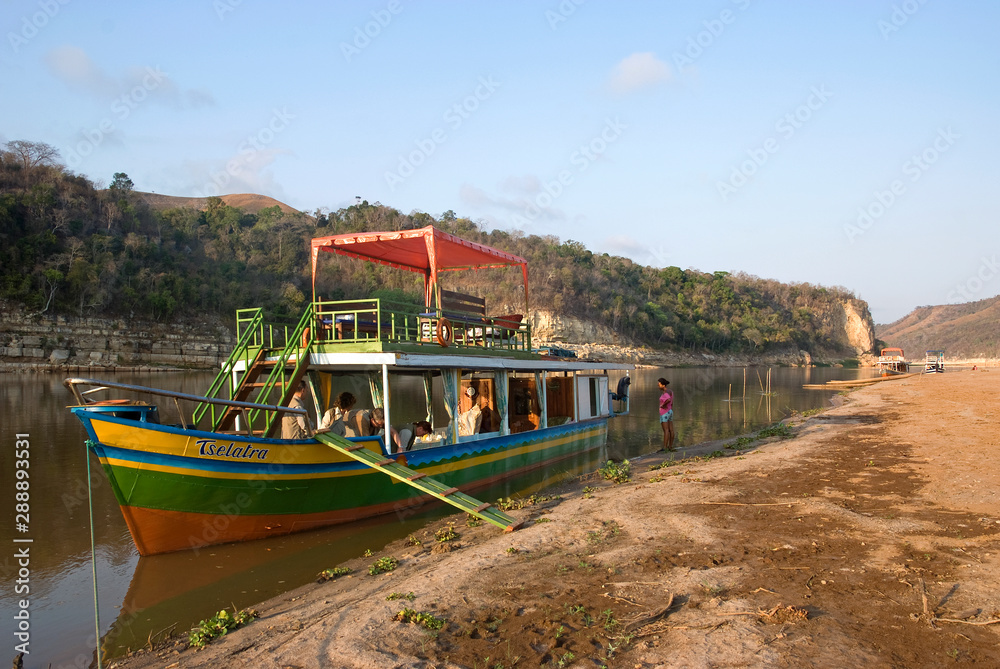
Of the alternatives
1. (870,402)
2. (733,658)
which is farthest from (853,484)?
(870,402)

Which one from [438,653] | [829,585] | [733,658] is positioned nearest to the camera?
[733,658]

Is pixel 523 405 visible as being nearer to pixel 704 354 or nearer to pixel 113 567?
pixel 113 567

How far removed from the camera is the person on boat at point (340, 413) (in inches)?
416

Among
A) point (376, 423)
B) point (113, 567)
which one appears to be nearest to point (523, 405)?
point (376, 423)

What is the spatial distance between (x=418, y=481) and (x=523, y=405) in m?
Result: 7.44

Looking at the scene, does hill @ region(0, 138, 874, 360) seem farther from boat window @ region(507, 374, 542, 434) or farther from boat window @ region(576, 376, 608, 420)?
boat window @ region(576, 376, 608, 420)

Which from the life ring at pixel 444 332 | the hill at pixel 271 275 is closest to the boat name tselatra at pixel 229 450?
the life ring at pixel 444 332

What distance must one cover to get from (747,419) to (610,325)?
165 ft

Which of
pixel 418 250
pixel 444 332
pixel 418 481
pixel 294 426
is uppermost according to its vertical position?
pixel 418 250

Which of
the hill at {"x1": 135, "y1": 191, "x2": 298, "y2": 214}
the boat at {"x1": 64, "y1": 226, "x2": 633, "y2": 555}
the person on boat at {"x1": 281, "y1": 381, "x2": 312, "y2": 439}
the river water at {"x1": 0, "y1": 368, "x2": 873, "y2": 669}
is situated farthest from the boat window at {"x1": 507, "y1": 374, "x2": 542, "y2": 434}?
the hill at {"x1": 135, "y1": 191, "x2": 298, "y2": 214}

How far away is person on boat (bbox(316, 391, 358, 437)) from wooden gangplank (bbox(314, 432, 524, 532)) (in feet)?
3.29

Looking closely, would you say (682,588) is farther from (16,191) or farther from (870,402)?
(16,191)

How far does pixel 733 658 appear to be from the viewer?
4.46m

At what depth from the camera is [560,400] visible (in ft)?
58.4
